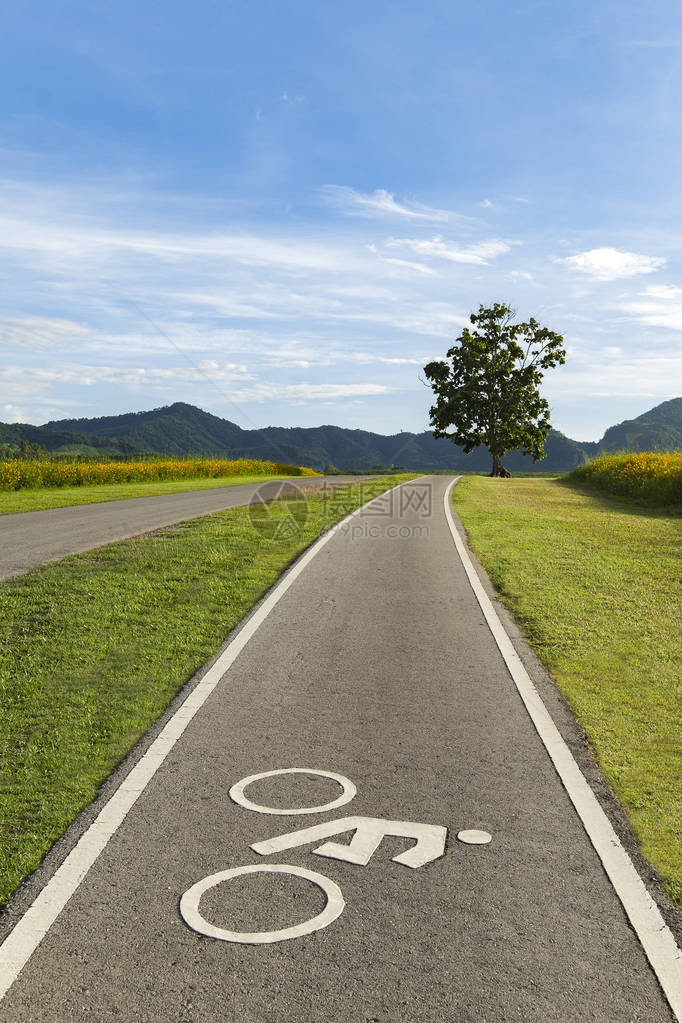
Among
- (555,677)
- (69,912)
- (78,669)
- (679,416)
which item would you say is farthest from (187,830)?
(679,416)

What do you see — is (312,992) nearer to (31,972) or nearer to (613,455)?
(31,972)

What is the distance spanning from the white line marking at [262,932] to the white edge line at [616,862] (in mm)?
1264

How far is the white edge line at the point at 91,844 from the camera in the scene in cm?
301

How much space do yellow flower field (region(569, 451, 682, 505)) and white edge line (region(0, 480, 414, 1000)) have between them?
2106cm

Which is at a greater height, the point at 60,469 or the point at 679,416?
the point at 679,416

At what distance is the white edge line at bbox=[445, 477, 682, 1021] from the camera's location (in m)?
2.97

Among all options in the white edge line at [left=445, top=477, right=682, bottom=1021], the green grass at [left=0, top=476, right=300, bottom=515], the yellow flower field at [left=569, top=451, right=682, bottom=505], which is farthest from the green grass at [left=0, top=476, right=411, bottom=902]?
the yellow flower field at [left=569, top=451, right=682, bottom=505]

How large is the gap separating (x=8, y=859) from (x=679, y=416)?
186518 millimetres

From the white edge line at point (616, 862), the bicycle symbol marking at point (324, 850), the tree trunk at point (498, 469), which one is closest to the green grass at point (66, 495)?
the white edge line at point (616, 862)

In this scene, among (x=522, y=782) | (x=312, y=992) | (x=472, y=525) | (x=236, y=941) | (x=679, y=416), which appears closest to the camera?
(x=312, y=992)

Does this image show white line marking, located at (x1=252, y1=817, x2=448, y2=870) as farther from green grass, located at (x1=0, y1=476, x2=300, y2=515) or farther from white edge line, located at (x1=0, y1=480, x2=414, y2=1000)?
green grass, located at (x1=0, y1=476, x2=300, y2=515)

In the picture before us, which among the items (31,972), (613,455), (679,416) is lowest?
(31,972)

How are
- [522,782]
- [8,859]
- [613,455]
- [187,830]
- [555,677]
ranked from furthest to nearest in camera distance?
[613,455]
[555,677]
[522,782]
[187,830]
[8,859]

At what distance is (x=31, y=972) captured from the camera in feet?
9.44
